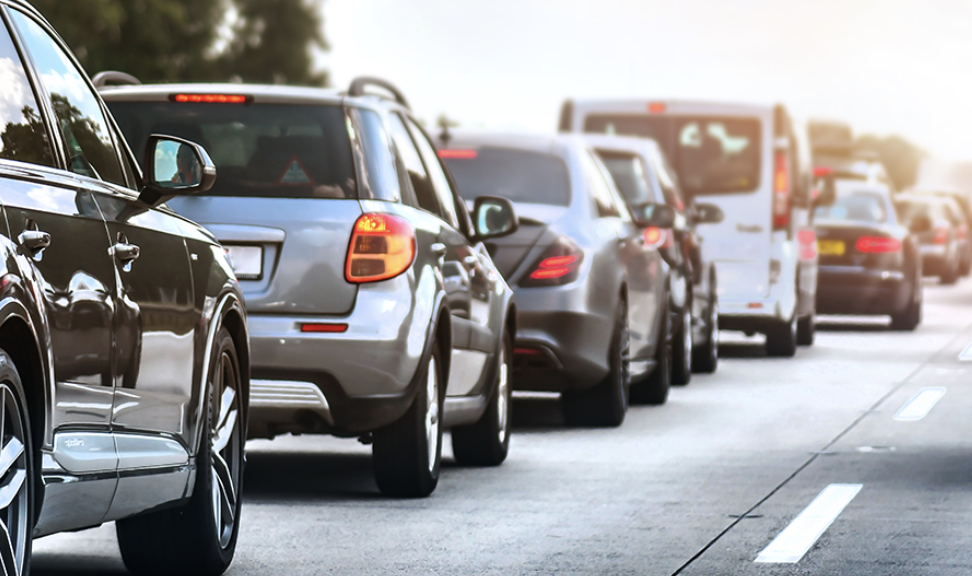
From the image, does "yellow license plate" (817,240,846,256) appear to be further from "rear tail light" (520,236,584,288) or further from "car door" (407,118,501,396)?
"car door" (407,118,501,396)

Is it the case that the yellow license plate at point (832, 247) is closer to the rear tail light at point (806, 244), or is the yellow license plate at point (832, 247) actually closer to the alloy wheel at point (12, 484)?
the rear tail light at point (806, 244)

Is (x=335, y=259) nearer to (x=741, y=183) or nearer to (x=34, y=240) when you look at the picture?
(x=34, y=240)

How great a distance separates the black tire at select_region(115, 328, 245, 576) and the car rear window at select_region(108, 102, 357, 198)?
1.61 meters

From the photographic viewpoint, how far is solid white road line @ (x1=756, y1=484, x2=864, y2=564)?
6695mm

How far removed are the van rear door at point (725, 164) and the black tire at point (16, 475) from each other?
43.7 feet

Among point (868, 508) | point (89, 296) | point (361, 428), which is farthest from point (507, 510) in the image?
point (89, 296)

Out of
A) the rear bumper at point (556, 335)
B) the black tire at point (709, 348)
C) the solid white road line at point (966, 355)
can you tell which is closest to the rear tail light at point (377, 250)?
the rear bumper at point (556, 335)

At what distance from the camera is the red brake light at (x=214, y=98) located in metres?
8.31

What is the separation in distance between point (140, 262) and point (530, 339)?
18.6ft

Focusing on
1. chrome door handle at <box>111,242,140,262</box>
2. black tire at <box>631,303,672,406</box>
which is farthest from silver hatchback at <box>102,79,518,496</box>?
black tire at <box>631,303,672,406</box>

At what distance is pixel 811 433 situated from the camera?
11.1m

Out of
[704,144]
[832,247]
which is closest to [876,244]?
[832,247]

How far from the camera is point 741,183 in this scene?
17.7m

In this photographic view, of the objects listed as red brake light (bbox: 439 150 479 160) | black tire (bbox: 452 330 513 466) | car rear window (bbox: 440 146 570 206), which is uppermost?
red brake light (bbox: 439 150 479 160)
